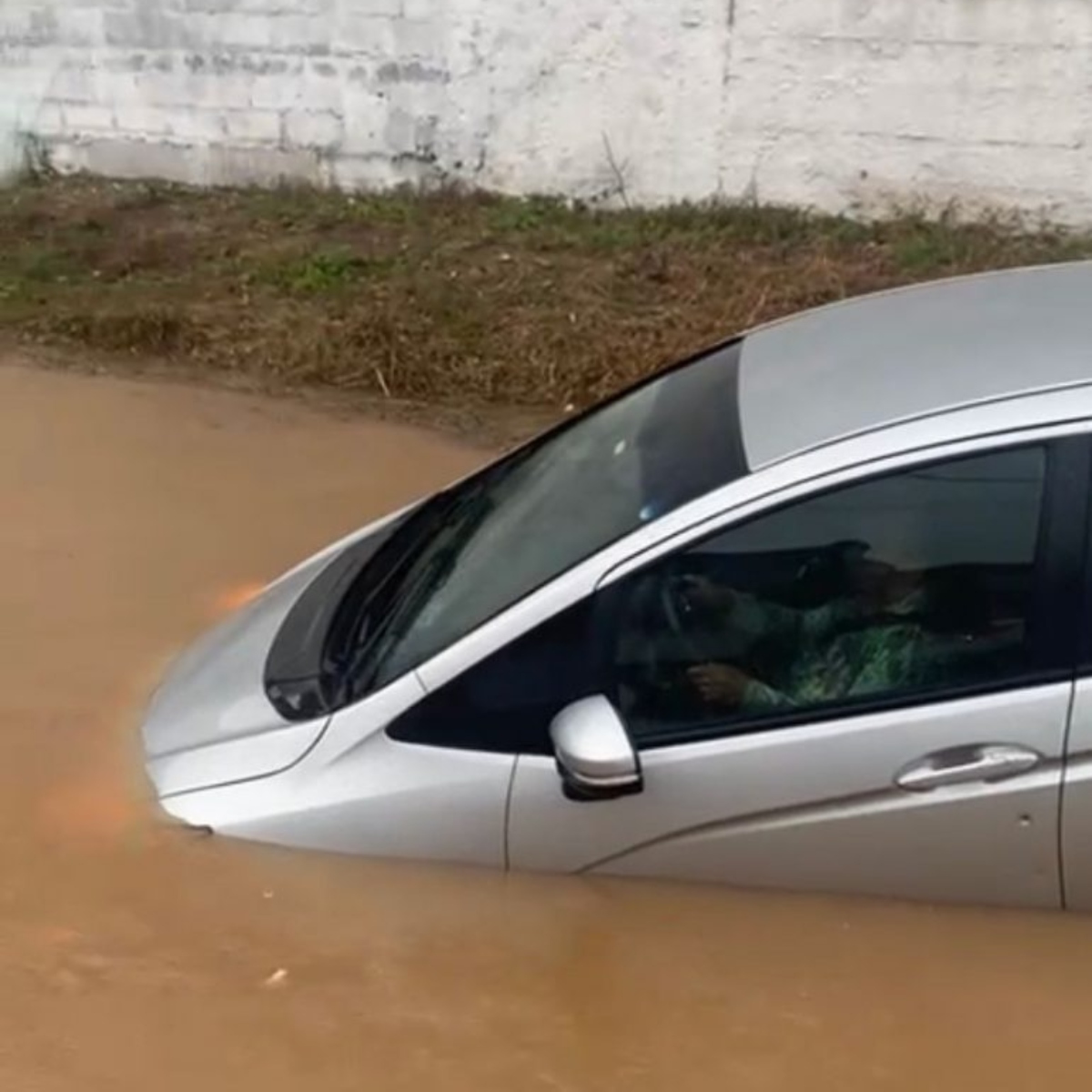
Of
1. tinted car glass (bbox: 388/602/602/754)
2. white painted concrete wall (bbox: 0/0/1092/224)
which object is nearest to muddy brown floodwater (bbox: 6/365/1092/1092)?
tinted car glass (bbox: 388/602/602/754)

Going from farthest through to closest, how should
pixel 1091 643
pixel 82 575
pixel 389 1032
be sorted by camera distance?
1. pixel 82 575
2. pixel 389 1032
3. pixel 1091 643

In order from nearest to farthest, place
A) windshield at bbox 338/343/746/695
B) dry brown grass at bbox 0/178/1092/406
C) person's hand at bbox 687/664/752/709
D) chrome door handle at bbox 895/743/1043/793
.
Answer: chrome door handle at bbox 895/743/1043/793 → person's hand at bbox 687/664/752/709 → windshield at bbox 338/343/746/695 → dry brown grass at bbox 0/178/1092/406

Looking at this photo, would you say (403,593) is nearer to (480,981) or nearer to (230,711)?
(230,711)

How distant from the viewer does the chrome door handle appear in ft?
10.8

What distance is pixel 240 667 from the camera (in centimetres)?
403

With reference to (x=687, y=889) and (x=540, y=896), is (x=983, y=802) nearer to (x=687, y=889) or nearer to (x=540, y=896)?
(x=687, y=889)

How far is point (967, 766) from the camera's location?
3330 millimetres

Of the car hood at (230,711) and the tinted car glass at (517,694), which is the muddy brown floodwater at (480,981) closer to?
the car hood at (230,711)

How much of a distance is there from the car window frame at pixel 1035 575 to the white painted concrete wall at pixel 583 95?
653cm

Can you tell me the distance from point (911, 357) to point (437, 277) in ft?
19.0

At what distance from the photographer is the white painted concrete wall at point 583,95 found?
9.42 metres

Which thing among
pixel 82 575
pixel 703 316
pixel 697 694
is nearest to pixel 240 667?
pixel 697 694

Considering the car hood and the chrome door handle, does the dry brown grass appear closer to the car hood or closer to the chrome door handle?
the car hood

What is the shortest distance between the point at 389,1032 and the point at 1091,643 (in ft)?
4.88
